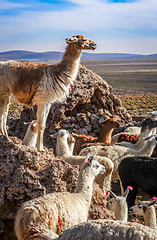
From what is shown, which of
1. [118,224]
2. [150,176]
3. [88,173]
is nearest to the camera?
[118,224]

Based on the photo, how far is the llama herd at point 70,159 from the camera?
3.90 metres

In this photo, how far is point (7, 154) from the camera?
4688mm

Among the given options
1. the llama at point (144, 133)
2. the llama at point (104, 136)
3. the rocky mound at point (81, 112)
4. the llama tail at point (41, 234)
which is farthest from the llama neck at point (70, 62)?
the llama tail at point (41, 234)

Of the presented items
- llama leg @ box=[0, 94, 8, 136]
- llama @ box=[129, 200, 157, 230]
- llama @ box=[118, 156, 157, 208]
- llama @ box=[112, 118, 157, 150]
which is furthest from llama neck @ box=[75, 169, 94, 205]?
llama @ box=[112, 118, 157, 150]

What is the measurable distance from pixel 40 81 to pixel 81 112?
5243 millimetres

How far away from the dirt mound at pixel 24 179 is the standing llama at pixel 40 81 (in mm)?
2406

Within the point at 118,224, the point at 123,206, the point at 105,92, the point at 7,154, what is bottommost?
the point at 123,206

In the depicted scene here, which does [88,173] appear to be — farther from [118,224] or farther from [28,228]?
[118,224]

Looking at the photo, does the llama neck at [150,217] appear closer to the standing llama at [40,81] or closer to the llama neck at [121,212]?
the llama neck at [121,212]

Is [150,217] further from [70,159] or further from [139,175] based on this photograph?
[70,159]

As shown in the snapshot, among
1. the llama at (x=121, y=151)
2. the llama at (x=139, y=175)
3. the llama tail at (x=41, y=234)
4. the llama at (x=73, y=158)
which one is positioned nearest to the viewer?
the llama tail at (x=41, y=234)

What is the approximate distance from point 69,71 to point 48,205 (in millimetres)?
4190

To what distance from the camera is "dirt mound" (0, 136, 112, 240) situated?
14.6ft

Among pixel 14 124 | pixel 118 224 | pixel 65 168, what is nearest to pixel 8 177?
pixel 65 168
